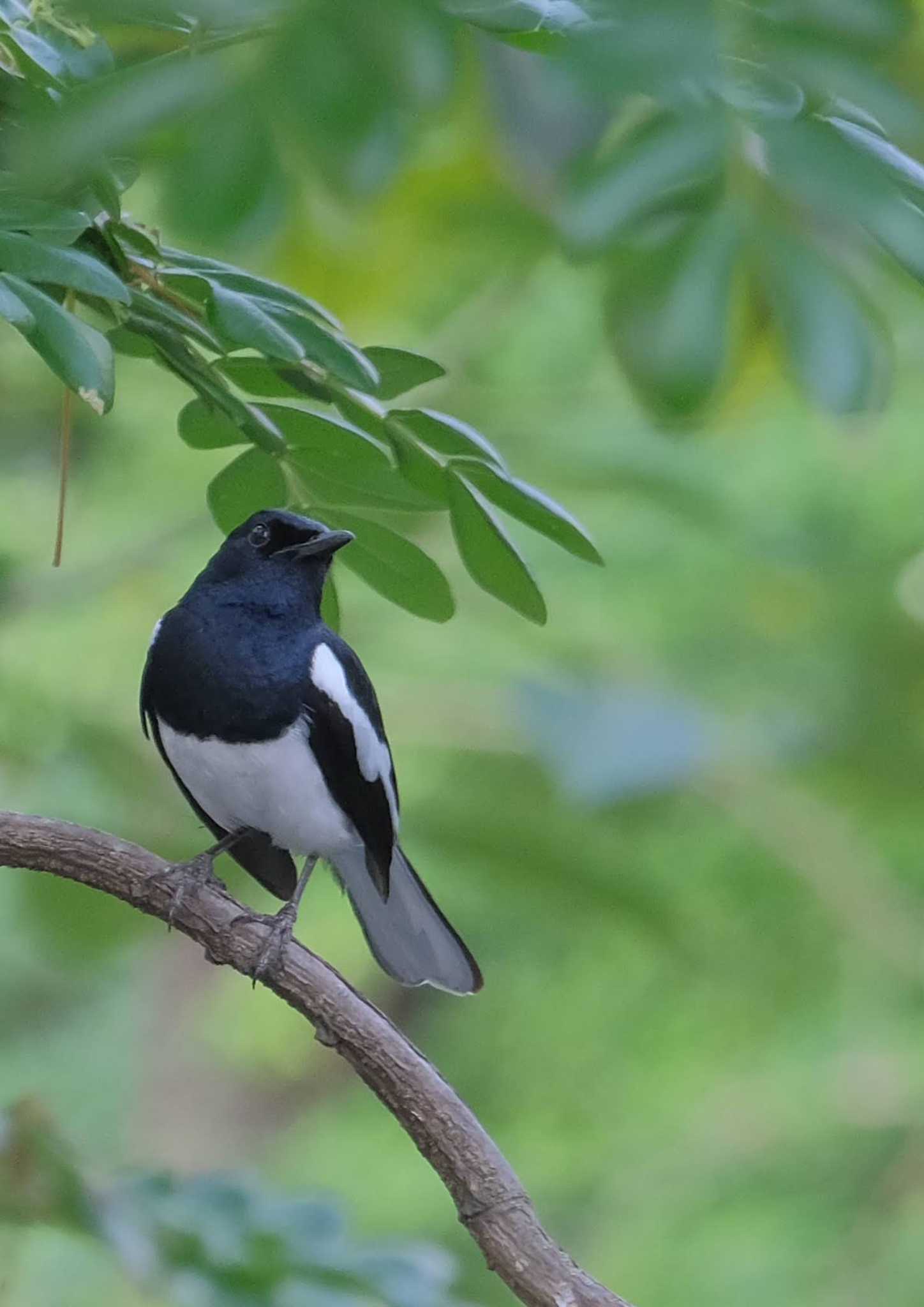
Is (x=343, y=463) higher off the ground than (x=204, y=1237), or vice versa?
(x=343, y=463)

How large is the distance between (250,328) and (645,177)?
0.47m

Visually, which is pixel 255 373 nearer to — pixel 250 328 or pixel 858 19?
pixel 250 328

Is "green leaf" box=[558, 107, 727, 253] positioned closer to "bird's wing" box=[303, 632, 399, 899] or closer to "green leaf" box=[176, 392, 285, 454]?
"green leaf" box=[176, 392, 285, 454]

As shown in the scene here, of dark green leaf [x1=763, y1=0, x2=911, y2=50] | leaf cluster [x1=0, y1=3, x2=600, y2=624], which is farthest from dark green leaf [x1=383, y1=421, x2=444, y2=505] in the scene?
dark green leaf [x1=763, y1=0, x2=911, y2=50]

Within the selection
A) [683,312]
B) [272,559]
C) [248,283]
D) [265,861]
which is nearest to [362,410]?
[248,283]

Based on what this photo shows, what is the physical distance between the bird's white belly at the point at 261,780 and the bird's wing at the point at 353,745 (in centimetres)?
2

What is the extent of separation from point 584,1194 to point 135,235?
419 centimetres

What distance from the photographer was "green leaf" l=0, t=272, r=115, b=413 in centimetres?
129

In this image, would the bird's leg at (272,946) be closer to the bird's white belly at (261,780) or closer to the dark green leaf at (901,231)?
the bird's white belly at (261,780)

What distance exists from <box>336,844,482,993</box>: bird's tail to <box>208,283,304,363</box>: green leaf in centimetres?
122

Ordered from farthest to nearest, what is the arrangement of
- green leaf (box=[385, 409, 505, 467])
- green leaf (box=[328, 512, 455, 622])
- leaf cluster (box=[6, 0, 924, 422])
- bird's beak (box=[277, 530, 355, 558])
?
bird's beak (box=[277, 530, 355, 558])
green leaf (box=[328, 512, 455, 622])
green leaf (box=[385, 409, 505, 467])
leaf cluster (box=[6, 0, 924, 422])

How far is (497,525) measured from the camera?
59.9 inches

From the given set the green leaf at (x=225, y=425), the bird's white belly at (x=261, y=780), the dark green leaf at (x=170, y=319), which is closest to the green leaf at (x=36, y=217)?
the dark green leaf at (x=170, y=319)

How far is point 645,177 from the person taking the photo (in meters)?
0.95
